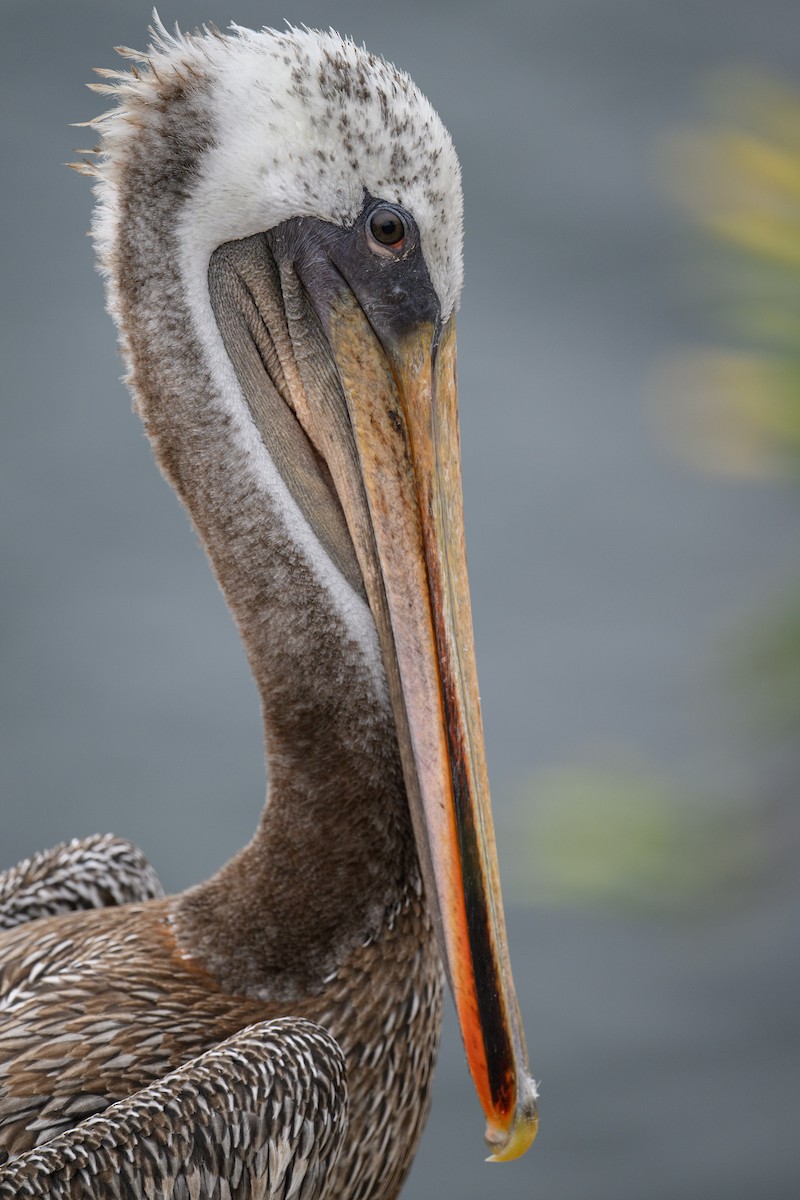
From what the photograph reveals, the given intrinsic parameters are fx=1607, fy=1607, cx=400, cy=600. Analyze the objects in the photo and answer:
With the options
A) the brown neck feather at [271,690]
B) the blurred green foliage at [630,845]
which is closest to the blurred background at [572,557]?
the blurred green foliage at [630,845]

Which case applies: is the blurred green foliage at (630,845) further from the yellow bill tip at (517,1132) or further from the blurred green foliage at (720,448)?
the yellow bill tip at (517,1132)

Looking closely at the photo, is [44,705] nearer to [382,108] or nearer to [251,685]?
[251,685]

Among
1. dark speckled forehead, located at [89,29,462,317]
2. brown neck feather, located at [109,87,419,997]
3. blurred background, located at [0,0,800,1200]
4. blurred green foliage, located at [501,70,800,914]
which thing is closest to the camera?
dark speckled forehead, located at [89,29,462,317]

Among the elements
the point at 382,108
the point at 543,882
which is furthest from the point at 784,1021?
the point at 382,108

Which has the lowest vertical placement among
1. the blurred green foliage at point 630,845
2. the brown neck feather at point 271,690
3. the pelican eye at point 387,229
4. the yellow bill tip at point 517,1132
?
the blurred green foliage at point 630,845

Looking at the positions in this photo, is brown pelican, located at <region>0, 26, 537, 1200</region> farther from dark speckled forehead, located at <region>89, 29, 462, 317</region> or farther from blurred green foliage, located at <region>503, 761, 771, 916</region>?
blurred green foliage, located at <region>503, 761, 771, 916</region>

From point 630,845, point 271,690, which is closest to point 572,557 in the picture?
point 630,845

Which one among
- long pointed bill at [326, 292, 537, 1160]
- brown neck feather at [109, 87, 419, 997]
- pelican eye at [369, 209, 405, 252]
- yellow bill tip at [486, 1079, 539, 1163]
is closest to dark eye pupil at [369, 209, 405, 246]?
pelican eye at [369, 209, 405, 252]

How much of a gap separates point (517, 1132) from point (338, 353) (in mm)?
1164

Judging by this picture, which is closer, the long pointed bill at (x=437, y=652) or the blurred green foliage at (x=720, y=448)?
the long pointed bill at (x=437, y=652)

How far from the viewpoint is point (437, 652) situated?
7.57 feet

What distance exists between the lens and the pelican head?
2.29m

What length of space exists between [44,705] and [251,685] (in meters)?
0.65

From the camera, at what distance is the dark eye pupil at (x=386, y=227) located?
90.7 inches
